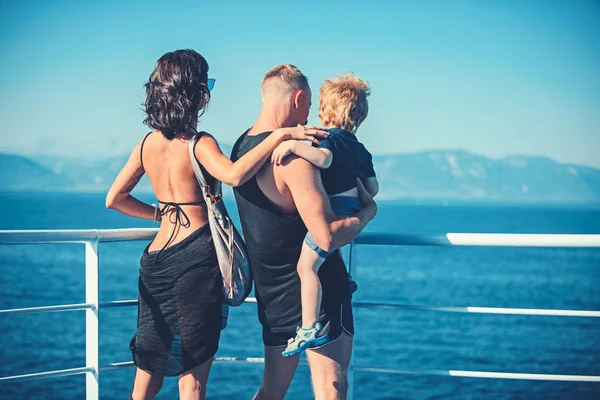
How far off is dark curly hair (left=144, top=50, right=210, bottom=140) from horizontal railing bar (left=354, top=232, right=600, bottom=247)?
37.8 inches

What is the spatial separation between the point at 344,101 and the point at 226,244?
2.37 feet

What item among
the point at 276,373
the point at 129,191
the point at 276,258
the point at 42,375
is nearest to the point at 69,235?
the point at 129,191

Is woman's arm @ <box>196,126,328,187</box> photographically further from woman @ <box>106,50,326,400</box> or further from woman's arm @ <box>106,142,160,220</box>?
woman's arm @ <box>106,142,160,220</box>

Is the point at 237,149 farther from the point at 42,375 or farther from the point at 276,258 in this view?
the point at 42,375

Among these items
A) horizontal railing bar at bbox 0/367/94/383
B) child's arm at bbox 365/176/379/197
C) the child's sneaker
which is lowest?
horizontal railing bar at bbox 0/367/94/383

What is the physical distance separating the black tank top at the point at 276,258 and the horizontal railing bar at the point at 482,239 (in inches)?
16.3

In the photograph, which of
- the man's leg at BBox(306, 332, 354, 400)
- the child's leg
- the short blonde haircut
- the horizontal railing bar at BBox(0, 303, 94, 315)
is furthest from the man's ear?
the horizontal railing bar at BBox(0, 303, 94, 315)

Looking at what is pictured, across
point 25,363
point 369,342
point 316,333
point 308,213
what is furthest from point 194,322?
point 369,342

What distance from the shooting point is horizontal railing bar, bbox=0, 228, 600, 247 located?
2605 millimetres

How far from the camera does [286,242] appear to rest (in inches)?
95.3

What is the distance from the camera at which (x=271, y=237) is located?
2.43 metres

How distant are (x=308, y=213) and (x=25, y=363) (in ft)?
68.9

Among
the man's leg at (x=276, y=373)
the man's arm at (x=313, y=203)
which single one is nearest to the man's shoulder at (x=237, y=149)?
the man's arm at (x=313, y=203)

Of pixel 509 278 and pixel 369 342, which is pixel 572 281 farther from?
pixel 369 342
